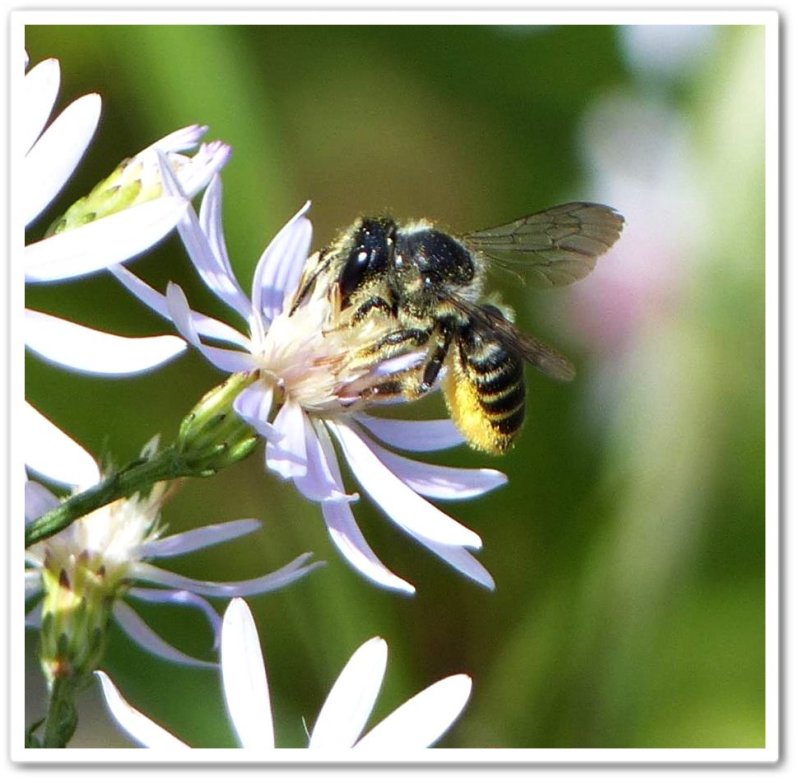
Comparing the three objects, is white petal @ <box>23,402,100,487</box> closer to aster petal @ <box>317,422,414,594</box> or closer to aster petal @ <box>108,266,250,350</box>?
aster petal @ <box>108,266,250,350</box>

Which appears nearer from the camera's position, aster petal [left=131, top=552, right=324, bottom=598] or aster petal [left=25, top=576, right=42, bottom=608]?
aster petal [left=131, top=552, right=324, bottom=598]

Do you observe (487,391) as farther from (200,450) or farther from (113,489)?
(113,489)

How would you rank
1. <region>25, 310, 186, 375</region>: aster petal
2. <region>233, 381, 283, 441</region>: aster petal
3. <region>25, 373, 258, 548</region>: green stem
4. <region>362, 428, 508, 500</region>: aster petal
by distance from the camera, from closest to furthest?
<region>25, 310, 186, 375</region>: aster petal, <region>233, 381, 283, 441</region>: aster petal, <region>25, 373, 258, 548</region>: green stem, <region>362, 428, 508, 500</region>: aster petal

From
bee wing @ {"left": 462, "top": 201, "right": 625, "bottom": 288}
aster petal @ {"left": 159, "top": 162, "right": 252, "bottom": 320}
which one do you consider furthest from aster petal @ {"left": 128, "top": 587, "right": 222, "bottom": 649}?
bee wing @ {"left": 462, "top": 201, "right": 625, "bottom": 288}

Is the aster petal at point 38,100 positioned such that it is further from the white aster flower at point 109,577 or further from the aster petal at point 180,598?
the aster petal at point 180,598

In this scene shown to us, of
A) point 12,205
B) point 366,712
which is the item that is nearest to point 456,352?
point 366,712
